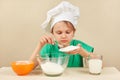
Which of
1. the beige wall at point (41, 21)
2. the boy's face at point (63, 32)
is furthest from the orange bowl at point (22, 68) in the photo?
the beige wall at point (41, 21)

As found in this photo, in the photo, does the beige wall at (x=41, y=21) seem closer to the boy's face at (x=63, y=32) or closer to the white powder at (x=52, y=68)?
the boy's face at (x=63, y=32)

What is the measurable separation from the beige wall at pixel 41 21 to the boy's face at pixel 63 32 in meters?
0.37

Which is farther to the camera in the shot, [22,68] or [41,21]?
[41,21]

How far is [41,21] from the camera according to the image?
1.50 meters

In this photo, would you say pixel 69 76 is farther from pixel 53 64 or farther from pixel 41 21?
pixel 41 21

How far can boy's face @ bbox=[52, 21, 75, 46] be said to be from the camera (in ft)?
3.70

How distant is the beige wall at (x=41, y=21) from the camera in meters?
1.50

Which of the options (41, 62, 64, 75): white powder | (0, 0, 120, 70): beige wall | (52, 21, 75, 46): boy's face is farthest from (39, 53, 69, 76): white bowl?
(0, 0, 120, 70): beige wall

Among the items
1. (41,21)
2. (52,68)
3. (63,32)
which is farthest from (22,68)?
(41,21)

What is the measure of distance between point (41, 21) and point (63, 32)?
414 millimetres

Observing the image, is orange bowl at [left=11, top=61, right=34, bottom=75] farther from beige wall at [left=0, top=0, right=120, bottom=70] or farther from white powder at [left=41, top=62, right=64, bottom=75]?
beige wall at [left=0, top=0, right=120, bottom=70]

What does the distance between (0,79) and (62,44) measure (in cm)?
41

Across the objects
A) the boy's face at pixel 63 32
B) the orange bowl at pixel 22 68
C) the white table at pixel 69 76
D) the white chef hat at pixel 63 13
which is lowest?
the white table at pixel 69 76

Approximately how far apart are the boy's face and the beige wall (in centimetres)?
37
